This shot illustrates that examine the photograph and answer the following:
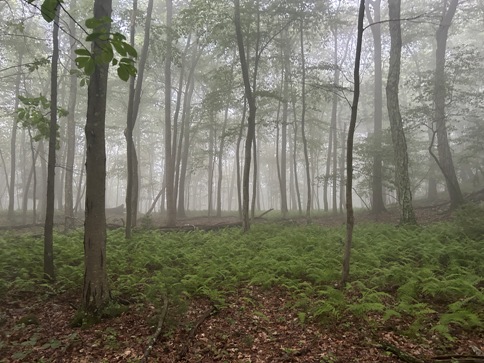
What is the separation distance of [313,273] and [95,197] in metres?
4.98

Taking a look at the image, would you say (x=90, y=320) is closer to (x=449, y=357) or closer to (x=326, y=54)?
(x=449, y=357)

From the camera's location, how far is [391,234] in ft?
34.0

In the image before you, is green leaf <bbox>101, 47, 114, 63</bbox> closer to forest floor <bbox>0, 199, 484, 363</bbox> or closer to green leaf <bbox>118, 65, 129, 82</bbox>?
green leaf <bbox>118, 65, 129, 82</bbox>

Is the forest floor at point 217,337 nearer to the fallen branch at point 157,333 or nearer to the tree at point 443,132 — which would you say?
the fallen branch at point 157,333

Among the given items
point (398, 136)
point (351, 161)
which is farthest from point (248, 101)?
point (351, 161)

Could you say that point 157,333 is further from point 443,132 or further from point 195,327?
point 443,132

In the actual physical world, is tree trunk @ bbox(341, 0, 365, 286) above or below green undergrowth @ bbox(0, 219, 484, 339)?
above

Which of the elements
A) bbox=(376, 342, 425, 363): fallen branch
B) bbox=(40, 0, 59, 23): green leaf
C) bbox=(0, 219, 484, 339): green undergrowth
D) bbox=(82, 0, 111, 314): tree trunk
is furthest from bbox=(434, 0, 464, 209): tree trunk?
bbox=(40, 0, 59, 23): green leaf

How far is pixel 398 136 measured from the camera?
12102 millimetres

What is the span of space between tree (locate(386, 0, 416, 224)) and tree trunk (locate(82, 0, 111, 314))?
10.8m

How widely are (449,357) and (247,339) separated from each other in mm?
2791

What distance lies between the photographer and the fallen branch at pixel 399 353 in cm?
392

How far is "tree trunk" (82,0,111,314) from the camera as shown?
18.1 feet

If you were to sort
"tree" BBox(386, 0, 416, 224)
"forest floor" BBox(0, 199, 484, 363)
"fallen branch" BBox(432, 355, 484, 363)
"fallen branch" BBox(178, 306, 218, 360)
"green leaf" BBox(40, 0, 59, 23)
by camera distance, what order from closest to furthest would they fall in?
"green leaf" BBox(40, 0, 59, 23) → "fallen branch" BBox(432, 355, 484, 363) → "forest floor" BBox(0, 199, 484, 363) → "fallen branch" BBox(178, 306, 218, 360) → "tree" BBox(386, 0, 416, 224)
